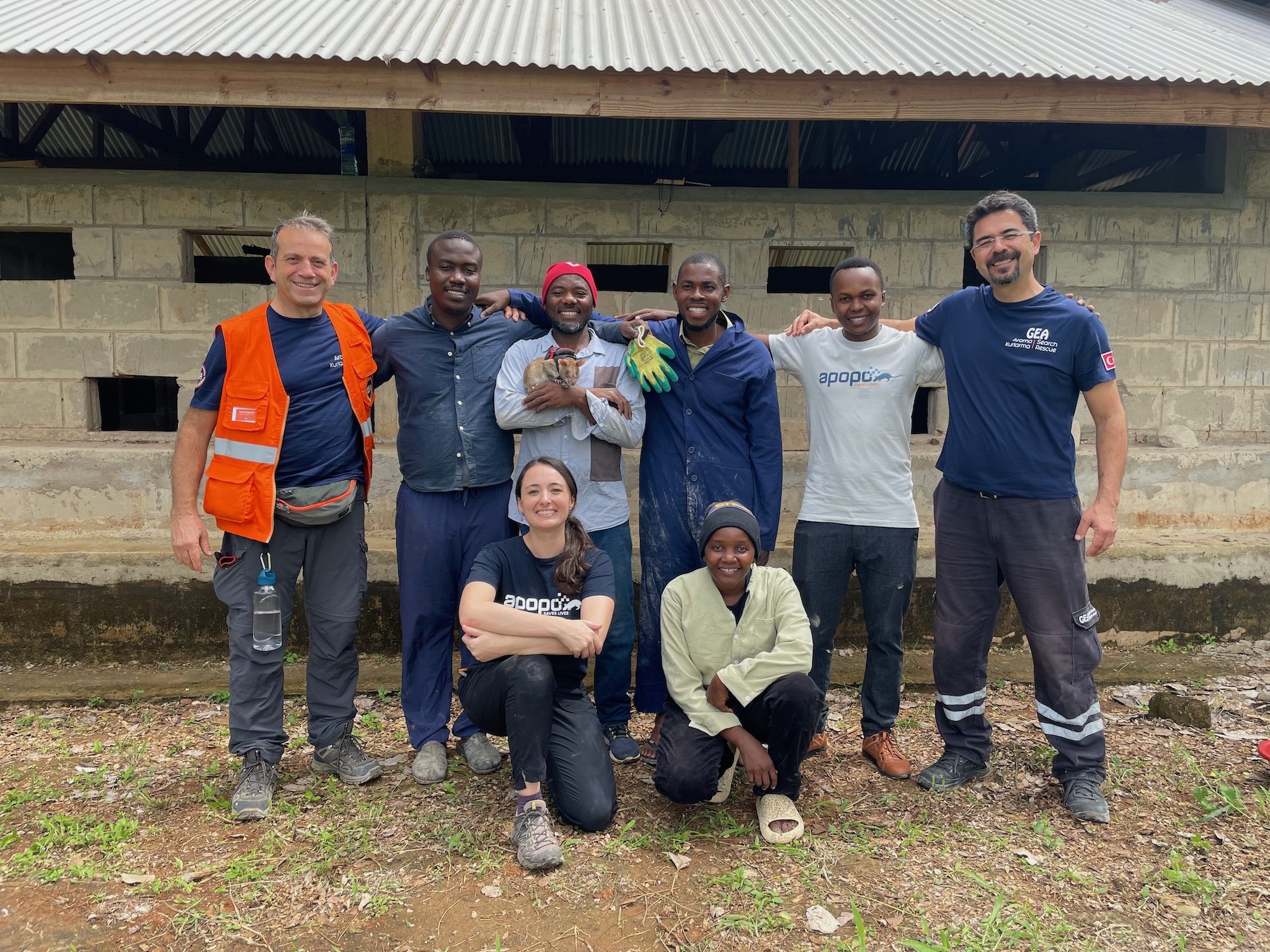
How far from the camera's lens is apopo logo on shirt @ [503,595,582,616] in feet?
10.2

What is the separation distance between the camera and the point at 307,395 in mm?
3221

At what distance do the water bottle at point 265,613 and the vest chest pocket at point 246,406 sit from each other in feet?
1.67

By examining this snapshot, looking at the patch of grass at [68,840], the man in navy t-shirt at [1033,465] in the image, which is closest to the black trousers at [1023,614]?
the man in navy t-shirt at [1033,465]

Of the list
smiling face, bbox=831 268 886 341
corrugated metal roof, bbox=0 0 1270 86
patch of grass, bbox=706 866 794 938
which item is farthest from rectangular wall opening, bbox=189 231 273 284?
patch of grass, bbox=706 866 794 938

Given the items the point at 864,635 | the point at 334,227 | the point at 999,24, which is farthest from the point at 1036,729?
the point at 334,227

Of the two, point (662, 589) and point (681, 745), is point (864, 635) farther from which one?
point (681, 745)

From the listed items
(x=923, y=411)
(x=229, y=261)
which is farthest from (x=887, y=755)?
(x=229, y=261)

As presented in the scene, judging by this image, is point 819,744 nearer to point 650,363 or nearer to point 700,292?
point 650,363

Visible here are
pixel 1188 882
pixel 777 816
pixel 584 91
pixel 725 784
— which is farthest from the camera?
pixel 584 91

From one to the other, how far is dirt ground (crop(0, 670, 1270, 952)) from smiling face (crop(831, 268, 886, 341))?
6.03 ft

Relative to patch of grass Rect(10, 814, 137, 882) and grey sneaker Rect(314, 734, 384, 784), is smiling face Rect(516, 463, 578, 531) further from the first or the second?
patch of grass Rect(10, 814, 137, 882)

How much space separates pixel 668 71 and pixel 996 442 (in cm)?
257

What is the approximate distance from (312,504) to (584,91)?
8.55 feet

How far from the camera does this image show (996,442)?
10.4 ft
